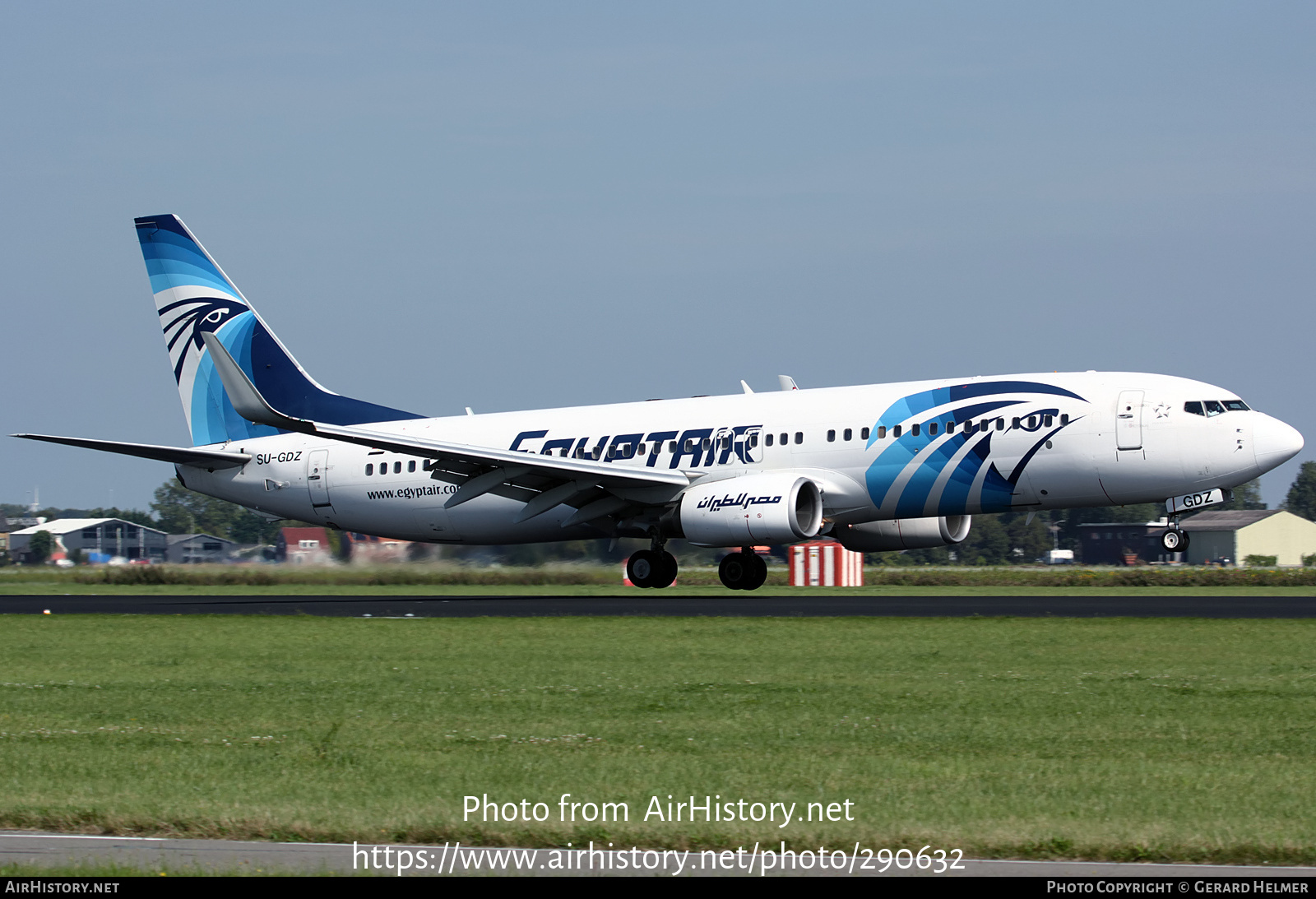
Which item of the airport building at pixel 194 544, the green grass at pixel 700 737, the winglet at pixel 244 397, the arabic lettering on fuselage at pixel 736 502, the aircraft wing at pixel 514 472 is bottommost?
the green grass at pixel 700 737

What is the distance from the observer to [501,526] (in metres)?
35.8

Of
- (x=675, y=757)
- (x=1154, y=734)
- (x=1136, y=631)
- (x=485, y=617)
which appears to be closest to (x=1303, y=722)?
(x=1154, y=734)

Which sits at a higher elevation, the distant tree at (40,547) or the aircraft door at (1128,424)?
the aircraft door at (1128,424)

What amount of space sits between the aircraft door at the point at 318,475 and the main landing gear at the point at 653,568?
844 cm

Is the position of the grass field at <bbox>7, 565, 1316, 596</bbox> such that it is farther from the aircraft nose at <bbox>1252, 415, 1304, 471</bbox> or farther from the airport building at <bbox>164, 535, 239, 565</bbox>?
the airport building at <bbox>164, 535, 239, 565</bbox>

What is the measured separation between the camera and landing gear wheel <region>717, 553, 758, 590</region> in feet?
113

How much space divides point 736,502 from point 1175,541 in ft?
28.5

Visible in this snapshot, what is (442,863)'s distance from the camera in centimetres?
786

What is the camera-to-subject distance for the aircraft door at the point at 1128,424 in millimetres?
29438

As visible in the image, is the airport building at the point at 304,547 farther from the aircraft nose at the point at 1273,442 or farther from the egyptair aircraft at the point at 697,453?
the aircraft nose at the point at 1273,442

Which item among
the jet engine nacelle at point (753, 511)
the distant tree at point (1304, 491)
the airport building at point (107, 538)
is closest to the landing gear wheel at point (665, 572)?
the jet engine nacelle at point (753, 511)

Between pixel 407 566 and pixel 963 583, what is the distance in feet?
55.2

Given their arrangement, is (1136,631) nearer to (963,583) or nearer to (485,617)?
(485,617)

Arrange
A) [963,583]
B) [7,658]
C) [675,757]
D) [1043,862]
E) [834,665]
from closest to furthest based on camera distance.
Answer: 1. [1043,862]
2. [675,757]
3. [834,665]
4. [7,658]
5. [963,583]
